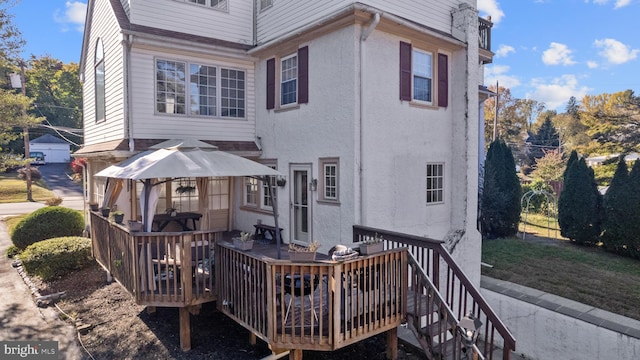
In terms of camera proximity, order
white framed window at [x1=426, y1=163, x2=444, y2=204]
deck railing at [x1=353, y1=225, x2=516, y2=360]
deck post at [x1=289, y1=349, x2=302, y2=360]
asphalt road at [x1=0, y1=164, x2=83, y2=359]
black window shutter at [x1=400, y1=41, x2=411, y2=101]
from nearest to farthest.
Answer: deck post at [x1=289, y1=349, x2=302, y2=360], deck railing at [x1=353, y1=225, x2=516, y2=360], asphalt road at [x1=0, y1=164, x2=83, y2=359], black window shutter at [x1=400, y1=41, x2=411, y2=101], white framed window at [x1=426, y1=163, x2=444, y2=204]

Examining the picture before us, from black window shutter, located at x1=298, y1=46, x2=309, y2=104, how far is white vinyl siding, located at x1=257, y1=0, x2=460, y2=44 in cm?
66

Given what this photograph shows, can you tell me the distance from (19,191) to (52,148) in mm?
24971

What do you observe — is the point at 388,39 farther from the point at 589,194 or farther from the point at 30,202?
the point at 30,202

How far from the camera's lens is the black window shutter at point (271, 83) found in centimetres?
966

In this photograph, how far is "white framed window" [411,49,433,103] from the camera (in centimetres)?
872

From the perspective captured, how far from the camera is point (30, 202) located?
22.1 metres

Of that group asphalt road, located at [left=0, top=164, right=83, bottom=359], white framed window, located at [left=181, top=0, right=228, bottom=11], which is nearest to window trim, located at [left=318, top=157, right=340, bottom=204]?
asphalt road, located at [left=0, top=164, right=83, bottom=359]

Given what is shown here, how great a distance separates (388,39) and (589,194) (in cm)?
1102

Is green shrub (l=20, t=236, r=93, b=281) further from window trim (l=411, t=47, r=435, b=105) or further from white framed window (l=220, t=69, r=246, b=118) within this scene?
window trim (l=411, t=47, r=435, b=105)

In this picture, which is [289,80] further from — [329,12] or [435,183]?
[435,183]

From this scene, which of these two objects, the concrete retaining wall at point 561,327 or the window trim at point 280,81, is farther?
the window trim at point 280,81

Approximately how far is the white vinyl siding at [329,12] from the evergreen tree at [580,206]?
869 cm

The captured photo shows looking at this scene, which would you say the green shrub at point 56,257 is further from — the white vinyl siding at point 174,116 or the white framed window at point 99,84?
the white framed window at point 99,84

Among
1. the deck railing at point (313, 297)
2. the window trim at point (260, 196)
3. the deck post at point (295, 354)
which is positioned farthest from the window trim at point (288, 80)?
the deck post at point (295, 354)
